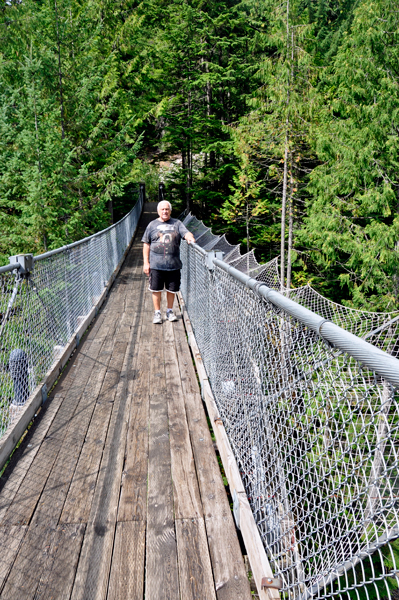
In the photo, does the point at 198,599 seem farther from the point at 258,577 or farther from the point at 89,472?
the point at 89,472

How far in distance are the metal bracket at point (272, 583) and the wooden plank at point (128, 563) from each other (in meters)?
0.54

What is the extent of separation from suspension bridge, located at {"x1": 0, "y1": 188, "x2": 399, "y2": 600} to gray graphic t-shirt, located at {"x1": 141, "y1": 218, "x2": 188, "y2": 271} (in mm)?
959

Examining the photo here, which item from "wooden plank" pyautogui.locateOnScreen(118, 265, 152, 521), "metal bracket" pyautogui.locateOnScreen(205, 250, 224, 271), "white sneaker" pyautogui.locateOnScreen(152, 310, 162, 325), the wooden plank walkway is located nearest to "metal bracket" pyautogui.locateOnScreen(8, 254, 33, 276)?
the wooden plank walkway

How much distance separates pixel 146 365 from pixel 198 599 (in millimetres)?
2797

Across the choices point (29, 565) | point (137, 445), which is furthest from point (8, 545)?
point (137, 445)

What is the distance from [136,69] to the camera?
18688mm

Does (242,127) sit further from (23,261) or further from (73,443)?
(73,443)

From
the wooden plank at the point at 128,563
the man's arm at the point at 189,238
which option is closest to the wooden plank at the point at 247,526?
the wooden plank at the point at 128,563

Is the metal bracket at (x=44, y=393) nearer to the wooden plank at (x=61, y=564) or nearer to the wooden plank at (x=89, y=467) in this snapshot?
the wooden plank at (x=89, y=467)

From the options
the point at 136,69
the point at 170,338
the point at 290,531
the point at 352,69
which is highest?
the point at 136,69

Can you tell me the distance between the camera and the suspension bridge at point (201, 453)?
1.38 meters

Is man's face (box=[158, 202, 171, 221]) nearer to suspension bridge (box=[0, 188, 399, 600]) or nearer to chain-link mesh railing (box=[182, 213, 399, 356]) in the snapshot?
suspension bridge (box=[0, 188, 399, 600])

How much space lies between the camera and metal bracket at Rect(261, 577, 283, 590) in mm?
1751

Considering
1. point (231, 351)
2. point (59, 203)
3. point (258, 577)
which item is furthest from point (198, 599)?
point (59, 203)
